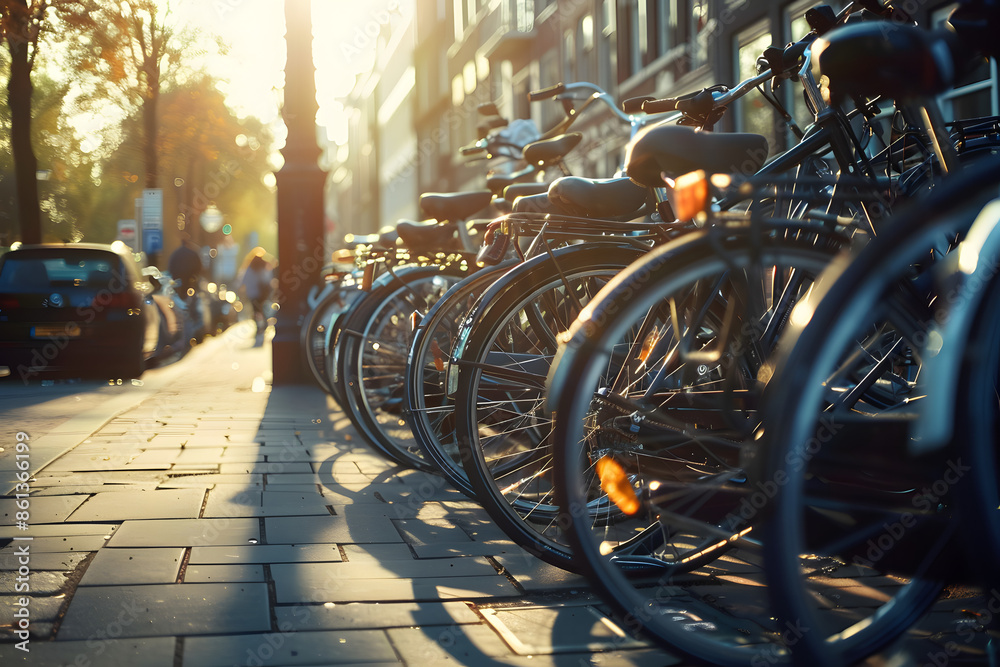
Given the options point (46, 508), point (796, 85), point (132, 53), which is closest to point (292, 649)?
point (46, 508)

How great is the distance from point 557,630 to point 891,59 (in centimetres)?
148

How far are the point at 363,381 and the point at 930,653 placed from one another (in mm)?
3074

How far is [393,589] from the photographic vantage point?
2.71 m

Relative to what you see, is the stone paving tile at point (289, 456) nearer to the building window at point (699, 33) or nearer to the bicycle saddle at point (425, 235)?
the bicycle saddle at point (425, 235)

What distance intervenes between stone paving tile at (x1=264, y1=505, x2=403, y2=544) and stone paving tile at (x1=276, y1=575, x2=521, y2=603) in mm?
483

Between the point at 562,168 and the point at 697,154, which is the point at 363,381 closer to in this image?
the point at 562,168

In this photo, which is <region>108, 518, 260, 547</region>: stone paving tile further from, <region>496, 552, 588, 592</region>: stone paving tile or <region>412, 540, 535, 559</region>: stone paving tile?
<region>496, 552, 588, 592</region>: stone paving tile

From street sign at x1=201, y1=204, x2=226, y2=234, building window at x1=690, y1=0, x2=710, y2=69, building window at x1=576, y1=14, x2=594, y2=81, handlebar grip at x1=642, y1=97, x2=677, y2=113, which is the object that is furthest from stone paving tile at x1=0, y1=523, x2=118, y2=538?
street sign at x1=201, y1=204, x2=226, y2=234

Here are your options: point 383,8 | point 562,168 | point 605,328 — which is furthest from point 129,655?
point 383,8

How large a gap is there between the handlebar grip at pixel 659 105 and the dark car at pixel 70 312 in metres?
7.65

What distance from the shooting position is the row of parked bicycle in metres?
1.61

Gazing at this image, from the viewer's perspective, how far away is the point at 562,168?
16.1 feet

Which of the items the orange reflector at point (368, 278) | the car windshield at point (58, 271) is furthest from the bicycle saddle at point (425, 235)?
the car windshield at point (58, 271)

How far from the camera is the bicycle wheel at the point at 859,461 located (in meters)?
1.55
